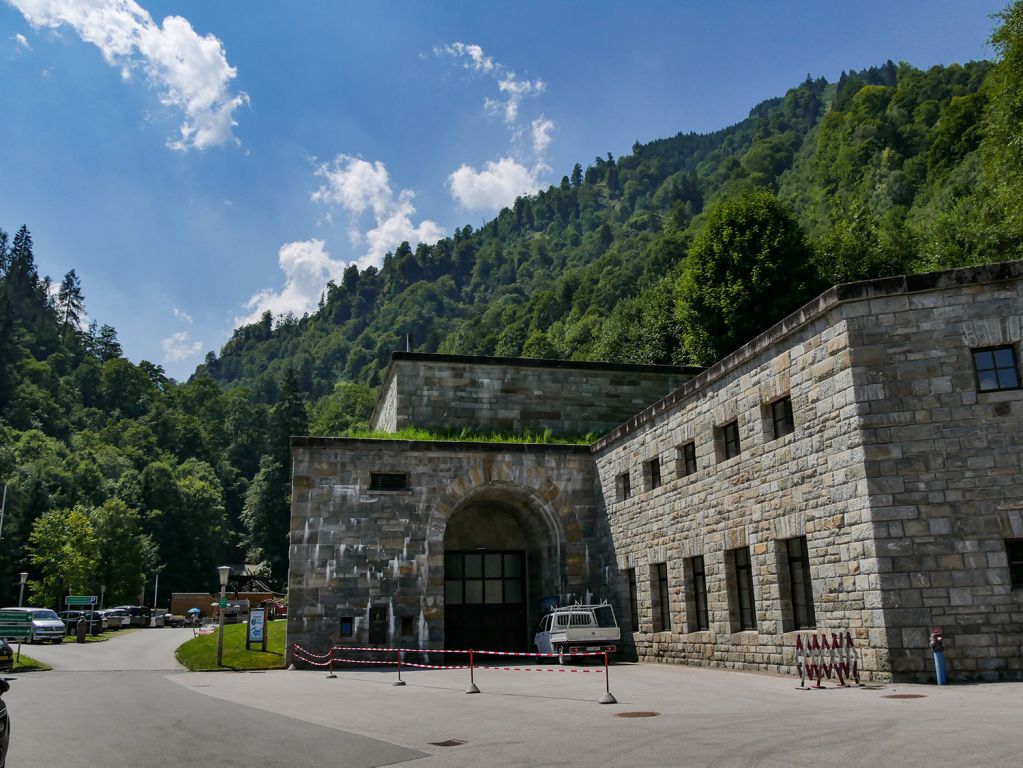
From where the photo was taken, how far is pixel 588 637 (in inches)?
845

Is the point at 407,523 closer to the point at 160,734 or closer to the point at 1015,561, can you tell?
the point at 160,734

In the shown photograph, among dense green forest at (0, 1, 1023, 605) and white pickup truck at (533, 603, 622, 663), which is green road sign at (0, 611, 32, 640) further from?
dense green forest at (0, 1, 1023, 605)

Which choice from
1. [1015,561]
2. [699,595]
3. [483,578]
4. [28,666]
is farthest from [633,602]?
[28,666]

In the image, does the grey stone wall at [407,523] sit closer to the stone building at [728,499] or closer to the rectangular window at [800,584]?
the stone building at [728,499]

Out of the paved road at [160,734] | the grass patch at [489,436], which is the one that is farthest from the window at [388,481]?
the paved road at [160,734]

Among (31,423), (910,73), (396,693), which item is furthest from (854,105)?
(31,423)

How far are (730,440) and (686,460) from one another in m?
2.20

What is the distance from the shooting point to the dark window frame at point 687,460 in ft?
66.7

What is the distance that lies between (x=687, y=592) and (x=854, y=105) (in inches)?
3625

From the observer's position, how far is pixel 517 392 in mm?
29781

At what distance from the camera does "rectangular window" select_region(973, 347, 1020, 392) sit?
45.4 ft

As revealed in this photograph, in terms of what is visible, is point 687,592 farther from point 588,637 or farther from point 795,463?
point 795,463

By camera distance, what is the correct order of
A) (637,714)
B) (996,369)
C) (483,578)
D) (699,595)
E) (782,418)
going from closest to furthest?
(637,714), (996,369), (782,418), (699,595), (483,578)

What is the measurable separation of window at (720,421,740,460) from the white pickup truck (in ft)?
19.6
